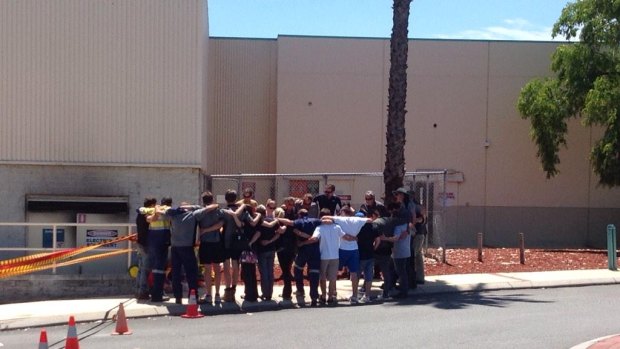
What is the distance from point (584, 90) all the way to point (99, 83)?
51.5 ft

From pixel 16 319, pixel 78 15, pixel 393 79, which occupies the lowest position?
pixel 16 319

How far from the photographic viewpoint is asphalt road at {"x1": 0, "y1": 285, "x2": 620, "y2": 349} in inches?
451

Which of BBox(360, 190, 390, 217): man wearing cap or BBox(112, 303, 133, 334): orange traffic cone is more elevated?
BBox(360, 190, 390, 217): man wearing cap

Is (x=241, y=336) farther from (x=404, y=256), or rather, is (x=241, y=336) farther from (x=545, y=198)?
(x=545, y=198)

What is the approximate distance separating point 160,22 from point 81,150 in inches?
127

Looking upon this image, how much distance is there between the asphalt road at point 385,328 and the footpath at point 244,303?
43 centimetres

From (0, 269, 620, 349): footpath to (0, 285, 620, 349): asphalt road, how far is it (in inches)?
17.0

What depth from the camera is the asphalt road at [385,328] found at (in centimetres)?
1145

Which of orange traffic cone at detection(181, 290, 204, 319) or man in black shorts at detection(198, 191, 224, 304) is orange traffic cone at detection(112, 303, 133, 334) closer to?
orange traffic cone at detection(181, 290, 204, 319)

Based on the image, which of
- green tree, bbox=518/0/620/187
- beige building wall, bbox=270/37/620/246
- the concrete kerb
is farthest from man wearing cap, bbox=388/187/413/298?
beige building wall, bbox=270/37/620/246

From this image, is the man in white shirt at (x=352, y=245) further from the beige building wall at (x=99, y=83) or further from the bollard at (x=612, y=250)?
the bollard at (x=612, y=250)

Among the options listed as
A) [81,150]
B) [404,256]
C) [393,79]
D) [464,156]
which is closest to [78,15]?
[81,150]

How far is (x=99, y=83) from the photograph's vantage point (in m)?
19.1

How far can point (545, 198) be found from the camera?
31.4 m
